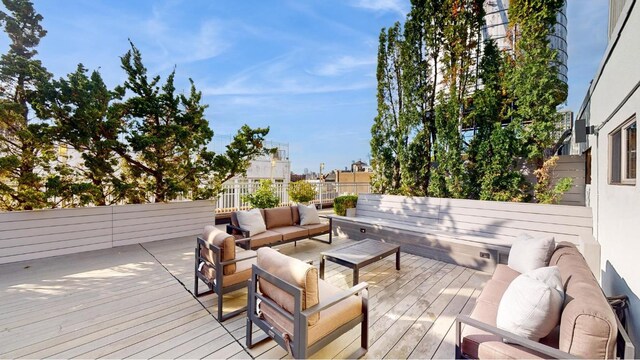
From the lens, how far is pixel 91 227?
17.1 ft

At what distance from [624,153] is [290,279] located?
3.43 m

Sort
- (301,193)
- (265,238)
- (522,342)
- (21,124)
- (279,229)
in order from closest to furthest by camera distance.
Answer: (522,342), (265,238), (21,124), (279,229), (301,193)

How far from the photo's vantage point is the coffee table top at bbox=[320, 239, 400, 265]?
357 cm

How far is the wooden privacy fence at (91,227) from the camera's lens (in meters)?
4.55

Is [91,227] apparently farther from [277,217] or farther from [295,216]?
[295,216]

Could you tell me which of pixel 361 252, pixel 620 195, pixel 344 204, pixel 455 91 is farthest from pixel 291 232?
pixel 455 91


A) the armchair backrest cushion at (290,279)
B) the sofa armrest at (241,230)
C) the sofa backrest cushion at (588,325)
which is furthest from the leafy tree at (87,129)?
the sofa backrest cushion at (588,325)

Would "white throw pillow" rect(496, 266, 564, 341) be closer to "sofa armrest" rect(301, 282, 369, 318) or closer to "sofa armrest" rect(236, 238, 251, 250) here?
"sofa armrest" rect(301, 282, 369, 318)

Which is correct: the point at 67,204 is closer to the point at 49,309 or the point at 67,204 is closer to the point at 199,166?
the point at 199,166

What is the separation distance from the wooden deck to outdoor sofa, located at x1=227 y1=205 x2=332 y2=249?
821 millimetres

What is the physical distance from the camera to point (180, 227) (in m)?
6.30

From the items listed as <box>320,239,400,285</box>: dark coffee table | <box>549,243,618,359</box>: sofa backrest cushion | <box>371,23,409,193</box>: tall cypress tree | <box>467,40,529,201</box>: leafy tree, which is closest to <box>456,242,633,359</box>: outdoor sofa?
<box>549,243,618,359</box>: sofa backrest cushion

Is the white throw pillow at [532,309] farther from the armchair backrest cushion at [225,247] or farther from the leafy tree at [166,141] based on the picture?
the leafy tree at [166,141]

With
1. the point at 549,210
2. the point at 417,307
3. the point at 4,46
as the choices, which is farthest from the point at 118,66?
the point at 549,210
